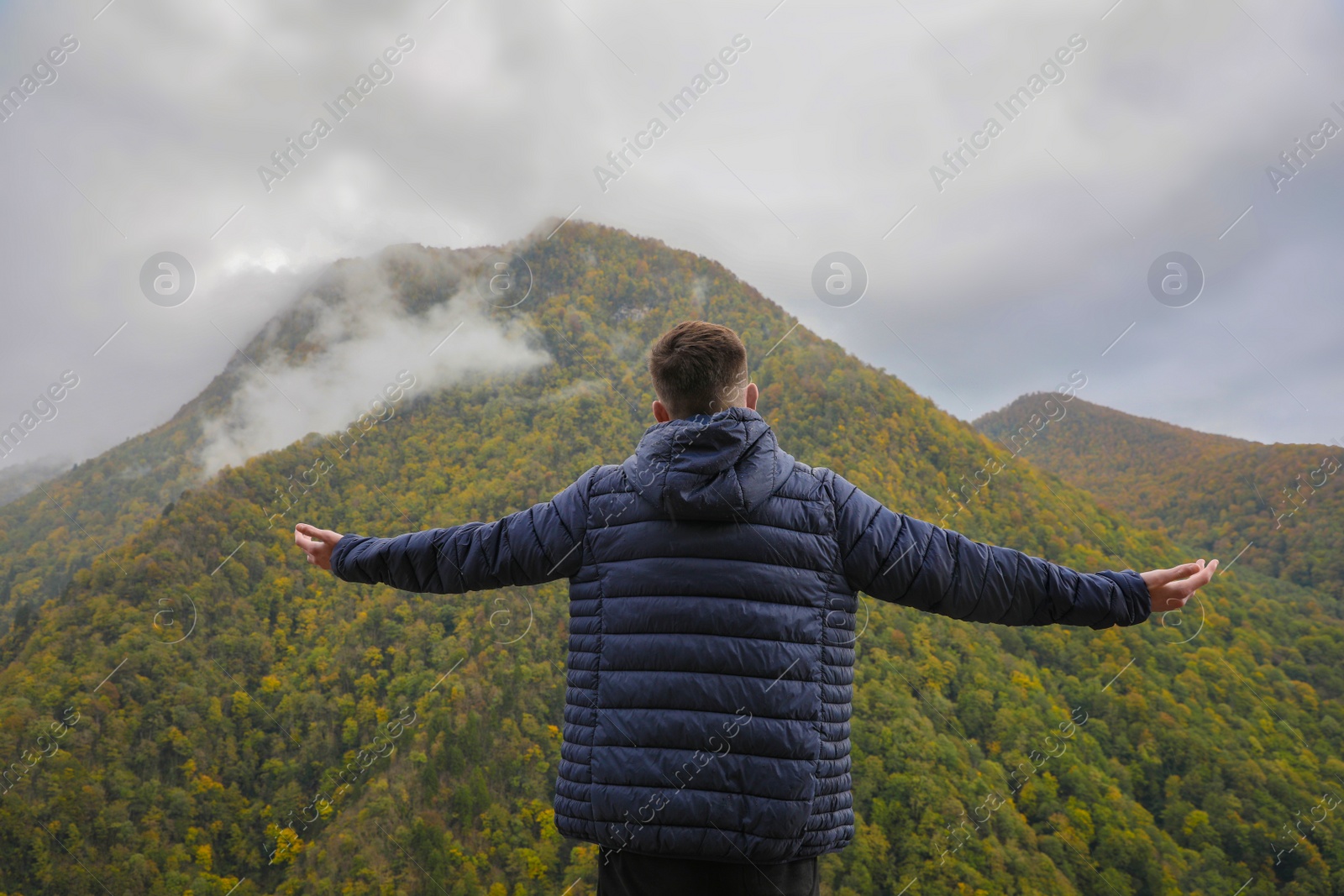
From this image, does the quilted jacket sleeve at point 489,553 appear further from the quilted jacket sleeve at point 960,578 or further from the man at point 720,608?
the quilted jacket sleeve at point 960,578

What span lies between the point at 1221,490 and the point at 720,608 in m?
29.4

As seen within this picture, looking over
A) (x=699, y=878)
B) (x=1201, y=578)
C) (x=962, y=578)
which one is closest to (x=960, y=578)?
(x=962, y=578)

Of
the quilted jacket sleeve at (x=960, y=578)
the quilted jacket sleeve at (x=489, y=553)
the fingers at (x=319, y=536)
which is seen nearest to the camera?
the quilted jacket sleeve at (x=960, y=578)

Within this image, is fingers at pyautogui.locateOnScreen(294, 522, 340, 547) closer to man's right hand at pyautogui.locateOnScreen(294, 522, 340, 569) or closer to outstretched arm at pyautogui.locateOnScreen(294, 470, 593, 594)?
man's right hand at pyautogui.locateOnScreen(294, 522, 340, 569)

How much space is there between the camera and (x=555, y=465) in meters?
14.1

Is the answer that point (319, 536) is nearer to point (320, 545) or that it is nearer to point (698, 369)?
point (320, 545)

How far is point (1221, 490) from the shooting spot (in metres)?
23.1

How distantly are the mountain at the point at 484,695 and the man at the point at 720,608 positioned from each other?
6922 mm

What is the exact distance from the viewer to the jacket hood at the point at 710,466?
1.97 metres

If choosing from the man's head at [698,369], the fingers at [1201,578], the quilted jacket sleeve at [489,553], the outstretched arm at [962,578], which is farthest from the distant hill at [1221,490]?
the quilted jacket sleeve at [489,553]

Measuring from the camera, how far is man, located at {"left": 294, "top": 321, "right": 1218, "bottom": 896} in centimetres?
188

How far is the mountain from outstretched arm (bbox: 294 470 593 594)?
7.41 m

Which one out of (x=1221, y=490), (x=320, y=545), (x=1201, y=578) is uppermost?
(x=1221, y=490)

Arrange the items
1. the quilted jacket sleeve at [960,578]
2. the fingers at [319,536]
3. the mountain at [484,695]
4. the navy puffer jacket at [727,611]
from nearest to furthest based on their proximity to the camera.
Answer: the navy puffer jacket at [727,611], the quilted jacket sleeve at [960,578], the fingers at [319,536], the mountain at [484,695]
